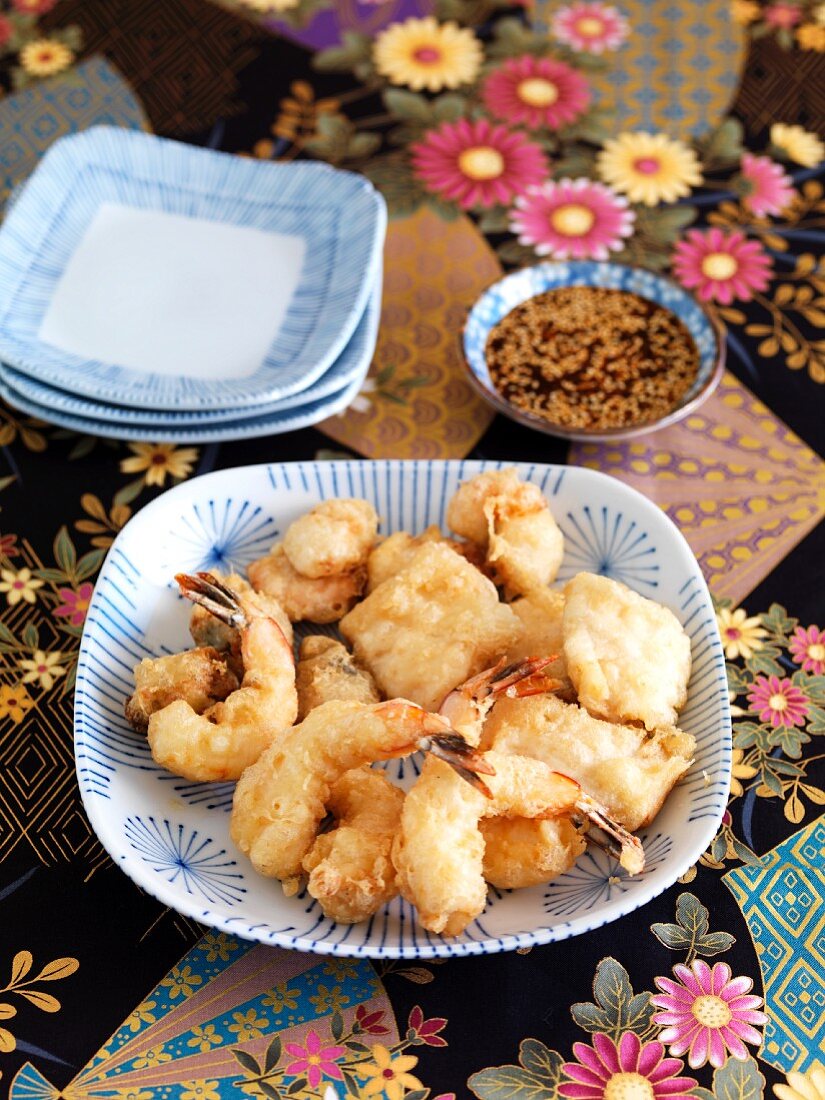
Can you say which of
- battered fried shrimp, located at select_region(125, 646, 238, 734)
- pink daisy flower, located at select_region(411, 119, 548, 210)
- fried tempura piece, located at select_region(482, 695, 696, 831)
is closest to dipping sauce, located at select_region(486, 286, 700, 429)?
pink daisy flower, located at select_region(411, 119, 548, 210)

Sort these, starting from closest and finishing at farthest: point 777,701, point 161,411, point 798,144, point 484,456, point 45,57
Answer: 1. point 777,701
2. point 161,411
3. point 484,456
4. point 798,144
5. point 45,57

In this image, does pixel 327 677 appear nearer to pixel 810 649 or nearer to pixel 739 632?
pixel 739 632

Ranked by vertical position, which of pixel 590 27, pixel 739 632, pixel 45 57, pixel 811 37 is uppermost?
pixel 45 57

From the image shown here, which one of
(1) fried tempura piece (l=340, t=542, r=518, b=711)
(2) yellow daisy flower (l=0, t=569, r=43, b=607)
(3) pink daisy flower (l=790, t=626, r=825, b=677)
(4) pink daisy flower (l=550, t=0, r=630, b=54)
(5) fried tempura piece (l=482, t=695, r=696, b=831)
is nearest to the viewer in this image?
(5) fried tempura piece (l=482, t=695, r=696, b=831)

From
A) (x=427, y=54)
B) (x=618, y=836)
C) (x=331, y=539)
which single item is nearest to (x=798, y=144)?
(x=427, y=54)

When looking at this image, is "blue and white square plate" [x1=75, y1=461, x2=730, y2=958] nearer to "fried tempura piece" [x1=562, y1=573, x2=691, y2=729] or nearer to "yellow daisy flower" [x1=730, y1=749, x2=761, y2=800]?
"fried tempura piece" [x1=562, y1=573, x2=691, y2=729]

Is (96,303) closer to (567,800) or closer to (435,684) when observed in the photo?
(435,684)

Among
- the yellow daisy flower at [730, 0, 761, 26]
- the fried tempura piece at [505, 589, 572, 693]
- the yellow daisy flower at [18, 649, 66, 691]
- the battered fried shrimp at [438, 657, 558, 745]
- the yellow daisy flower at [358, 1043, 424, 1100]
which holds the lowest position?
the yellow daisy flower at [358, 1043, 424, 1100]

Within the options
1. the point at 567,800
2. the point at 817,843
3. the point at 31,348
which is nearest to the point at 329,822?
the point at 567,800
